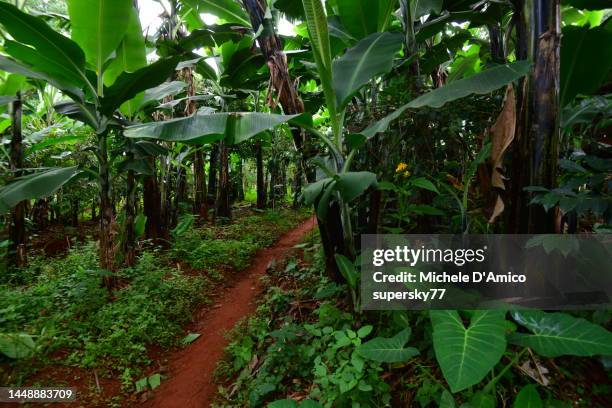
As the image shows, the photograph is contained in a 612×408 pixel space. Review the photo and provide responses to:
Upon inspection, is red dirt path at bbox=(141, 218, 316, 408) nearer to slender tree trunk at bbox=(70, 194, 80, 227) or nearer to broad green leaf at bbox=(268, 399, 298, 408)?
broad green leaf at bbox=(268, 399, 298, 408)

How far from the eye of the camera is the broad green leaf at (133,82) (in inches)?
102

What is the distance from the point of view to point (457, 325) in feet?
4.42

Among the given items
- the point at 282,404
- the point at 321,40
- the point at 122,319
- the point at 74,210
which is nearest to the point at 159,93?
the point at 321,40

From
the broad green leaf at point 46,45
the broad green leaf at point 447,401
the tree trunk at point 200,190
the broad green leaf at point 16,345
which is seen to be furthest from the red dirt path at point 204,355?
the tree trunk at point 200,190

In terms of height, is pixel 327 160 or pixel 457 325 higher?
pixel 327 160

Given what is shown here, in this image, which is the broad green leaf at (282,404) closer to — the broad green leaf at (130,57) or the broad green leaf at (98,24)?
the broad green leaf at (98,24)

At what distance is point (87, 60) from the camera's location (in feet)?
9.96

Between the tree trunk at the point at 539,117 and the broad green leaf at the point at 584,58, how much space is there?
37 cm

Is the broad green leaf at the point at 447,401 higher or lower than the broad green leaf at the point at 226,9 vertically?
lower

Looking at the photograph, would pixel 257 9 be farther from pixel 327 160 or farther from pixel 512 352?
pixel 512 352

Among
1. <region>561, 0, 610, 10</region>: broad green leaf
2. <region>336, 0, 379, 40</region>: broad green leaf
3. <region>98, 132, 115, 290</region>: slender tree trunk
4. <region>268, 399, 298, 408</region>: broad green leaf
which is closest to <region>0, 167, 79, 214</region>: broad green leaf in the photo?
<region>98, 132, 115, 290</region>: slender tree trunk

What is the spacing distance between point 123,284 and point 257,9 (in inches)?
127

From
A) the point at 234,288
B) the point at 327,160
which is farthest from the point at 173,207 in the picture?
the point at 327,160

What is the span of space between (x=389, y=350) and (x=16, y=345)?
8.80 ft
